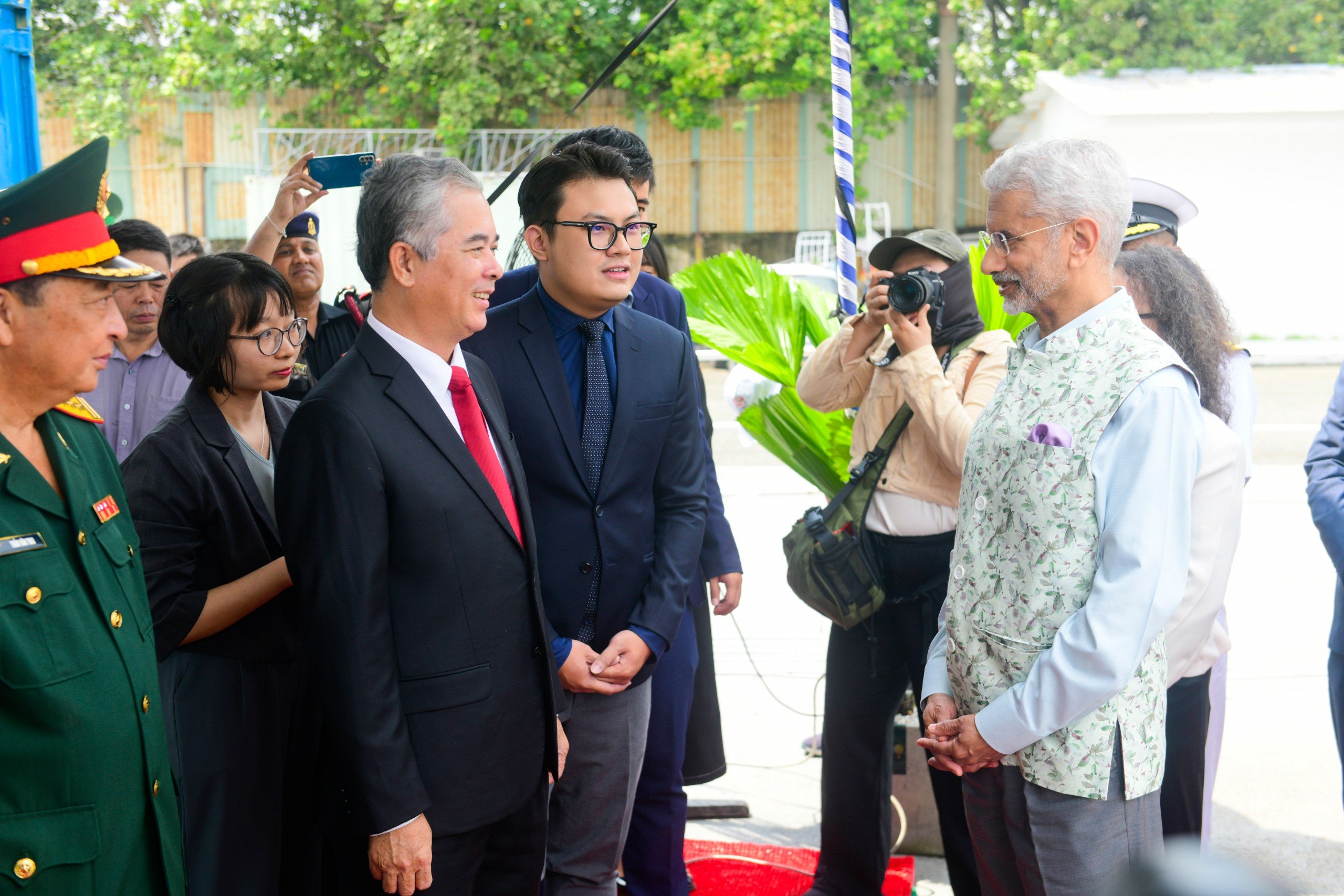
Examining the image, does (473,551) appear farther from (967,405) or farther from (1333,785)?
(1333,785)

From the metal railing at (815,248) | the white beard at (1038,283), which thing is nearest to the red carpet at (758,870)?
the white beard at (1038,283)

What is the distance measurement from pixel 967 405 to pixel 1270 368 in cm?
1271

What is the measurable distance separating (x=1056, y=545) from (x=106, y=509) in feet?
4.81

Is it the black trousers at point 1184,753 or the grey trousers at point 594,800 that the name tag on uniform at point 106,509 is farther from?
the black trousers at point 1184,753

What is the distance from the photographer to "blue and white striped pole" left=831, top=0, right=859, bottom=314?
3.21 metres

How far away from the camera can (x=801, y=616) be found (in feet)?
17.9

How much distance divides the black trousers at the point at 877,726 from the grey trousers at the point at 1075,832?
77 centimetres

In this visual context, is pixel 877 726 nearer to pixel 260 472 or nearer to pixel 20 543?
pixel 260 472

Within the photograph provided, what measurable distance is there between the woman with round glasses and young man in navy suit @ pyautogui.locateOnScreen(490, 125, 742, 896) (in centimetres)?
65

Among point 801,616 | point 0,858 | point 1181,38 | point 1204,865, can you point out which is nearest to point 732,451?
point 801,616

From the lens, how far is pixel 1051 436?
174 cm

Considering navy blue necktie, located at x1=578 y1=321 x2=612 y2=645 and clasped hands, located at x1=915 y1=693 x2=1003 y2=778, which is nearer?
clasped hands, located at x1=915 y1=693 x2=1003 y2=778

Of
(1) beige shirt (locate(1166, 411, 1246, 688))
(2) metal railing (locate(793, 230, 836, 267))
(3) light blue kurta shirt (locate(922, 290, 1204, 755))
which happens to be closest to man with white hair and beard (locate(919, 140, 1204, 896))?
(3) light blue kurta shirt (locate(922, 290, 1204, 755))

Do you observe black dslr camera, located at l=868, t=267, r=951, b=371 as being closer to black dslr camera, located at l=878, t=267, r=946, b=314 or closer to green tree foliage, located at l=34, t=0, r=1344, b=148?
black dslr camera, located at l=878, t=267, r=946, b=314
